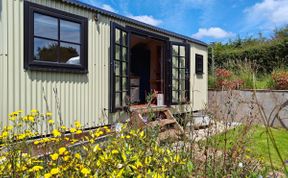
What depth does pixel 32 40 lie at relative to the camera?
4.20m

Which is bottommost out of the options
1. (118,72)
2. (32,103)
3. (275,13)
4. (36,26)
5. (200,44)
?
(32,103)

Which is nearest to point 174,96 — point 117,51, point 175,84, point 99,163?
point 175,84

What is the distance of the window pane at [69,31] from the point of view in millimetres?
4688

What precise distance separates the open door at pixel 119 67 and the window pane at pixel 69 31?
0.81 meters

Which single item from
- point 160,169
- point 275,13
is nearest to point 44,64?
point 160,169

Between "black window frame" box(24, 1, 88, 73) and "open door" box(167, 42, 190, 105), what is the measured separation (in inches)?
130

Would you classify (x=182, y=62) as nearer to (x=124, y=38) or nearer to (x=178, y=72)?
(x=178, y=72)

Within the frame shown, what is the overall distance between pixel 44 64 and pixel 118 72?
1.82 meters

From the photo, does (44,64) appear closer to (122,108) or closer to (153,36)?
(122,108)

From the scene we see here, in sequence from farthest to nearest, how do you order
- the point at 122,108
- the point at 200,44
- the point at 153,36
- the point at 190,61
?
the point at 200,44, the point at 190,61, the point at 153,36, the point at 122,108

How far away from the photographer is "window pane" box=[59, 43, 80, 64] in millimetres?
4706

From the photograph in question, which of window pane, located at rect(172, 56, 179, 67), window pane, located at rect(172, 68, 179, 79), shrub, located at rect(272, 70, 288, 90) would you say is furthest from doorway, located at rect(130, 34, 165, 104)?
shrub, located at rect(272, 70, 288, 90)

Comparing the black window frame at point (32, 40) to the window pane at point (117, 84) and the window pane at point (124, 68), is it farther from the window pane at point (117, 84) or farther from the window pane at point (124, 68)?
the window pane at point (124, 68)

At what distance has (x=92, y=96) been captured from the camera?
539 centimetres
